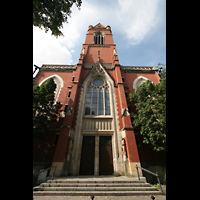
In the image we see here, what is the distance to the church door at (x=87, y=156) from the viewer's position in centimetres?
973

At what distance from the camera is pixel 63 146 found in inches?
359

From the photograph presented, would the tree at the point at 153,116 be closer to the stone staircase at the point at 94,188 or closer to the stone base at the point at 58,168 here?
the stone staircase at the point at 94,188

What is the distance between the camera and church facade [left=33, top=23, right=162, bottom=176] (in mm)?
9391

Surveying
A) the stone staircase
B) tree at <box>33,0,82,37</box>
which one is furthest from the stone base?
tree at <box>33,0,82,37</box>

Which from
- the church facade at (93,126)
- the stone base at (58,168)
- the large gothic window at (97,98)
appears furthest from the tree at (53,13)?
the stone base at (58,168)

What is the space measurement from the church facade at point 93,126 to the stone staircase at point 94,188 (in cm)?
199

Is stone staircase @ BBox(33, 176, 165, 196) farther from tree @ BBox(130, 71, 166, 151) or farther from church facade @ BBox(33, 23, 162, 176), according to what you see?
tree @ BBox(130, 71, 166, 151)

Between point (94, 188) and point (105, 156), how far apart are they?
4525 millimetres

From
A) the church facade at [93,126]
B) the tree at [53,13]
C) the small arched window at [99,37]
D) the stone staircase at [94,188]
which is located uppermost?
the small arched window at [99,37]

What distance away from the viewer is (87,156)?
1030 cm

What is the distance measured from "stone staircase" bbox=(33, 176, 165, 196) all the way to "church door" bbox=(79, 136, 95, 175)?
330 cm

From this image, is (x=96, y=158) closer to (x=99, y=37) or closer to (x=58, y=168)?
(x=58, y=168)
